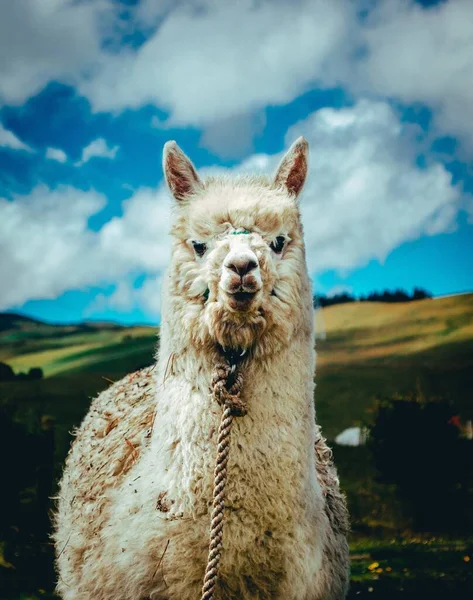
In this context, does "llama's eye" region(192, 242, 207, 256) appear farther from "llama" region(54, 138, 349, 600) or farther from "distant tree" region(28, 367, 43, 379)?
"distant tree" region(28, 367, 43, 379)

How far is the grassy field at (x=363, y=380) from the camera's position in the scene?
6.66 m

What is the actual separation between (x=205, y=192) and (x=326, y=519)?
1910mm

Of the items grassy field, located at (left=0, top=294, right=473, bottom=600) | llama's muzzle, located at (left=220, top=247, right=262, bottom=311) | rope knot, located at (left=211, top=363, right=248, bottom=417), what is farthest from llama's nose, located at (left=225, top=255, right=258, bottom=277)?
grassy field, located at (left=0, top=294, right=473, bottom=600)

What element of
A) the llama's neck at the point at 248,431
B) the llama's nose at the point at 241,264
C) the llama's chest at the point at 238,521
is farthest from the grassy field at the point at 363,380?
the llama's nose at the point at 241,264

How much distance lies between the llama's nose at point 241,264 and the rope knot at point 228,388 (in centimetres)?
48

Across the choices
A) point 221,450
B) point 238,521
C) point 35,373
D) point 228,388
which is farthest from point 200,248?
point 35,373

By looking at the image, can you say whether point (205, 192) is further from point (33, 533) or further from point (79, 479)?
point (33, 533)

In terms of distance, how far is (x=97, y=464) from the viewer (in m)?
3.73

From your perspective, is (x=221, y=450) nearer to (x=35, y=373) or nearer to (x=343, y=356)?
(x=35, y=373)

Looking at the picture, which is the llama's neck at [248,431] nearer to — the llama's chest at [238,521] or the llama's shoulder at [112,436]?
the llama's chest at [238,521]

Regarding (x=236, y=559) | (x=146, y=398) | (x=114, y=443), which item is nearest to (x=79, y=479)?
(x=114, y=443)

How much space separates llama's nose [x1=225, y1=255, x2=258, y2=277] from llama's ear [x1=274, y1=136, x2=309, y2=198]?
0.76 meters

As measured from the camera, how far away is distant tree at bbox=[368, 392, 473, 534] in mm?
9219

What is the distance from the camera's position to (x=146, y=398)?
403 cm
